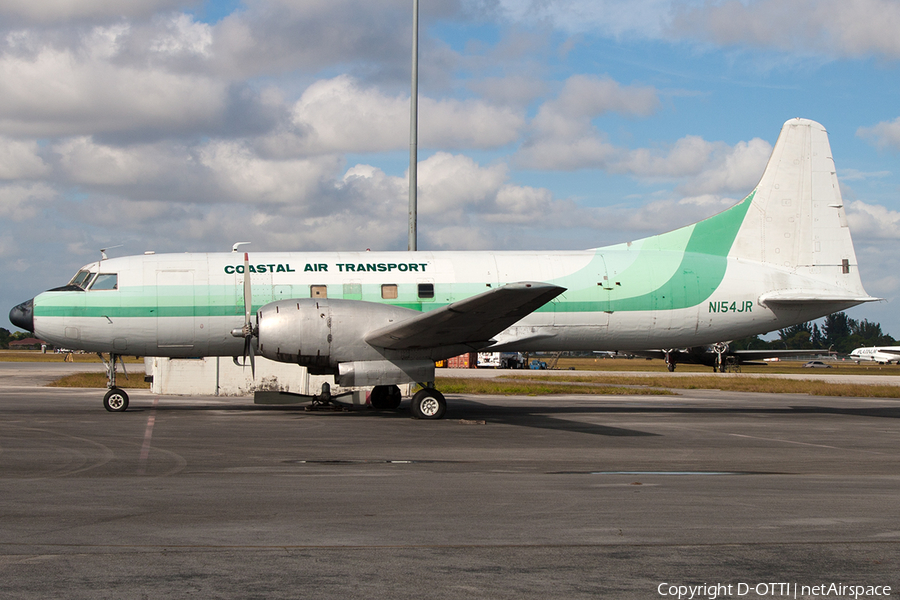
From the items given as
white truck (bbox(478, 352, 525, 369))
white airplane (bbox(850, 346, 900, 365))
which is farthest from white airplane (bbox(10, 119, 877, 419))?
white airplane (bbox(850, 346, 900, 365))

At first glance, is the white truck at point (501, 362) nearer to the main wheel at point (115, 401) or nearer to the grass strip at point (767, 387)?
the grass strip at point (767, 387)

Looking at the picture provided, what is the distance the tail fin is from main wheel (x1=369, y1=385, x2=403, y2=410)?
10.2 m

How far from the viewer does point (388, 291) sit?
1917cm

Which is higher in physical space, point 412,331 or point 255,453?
point 412,331

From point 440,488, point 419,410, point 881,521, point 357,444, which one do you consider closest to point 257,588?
point 440,488

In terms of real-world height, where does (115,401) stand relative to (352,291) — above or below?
below

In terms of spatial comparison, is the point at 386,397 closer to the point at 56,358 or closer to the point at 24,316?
the point at 24,316

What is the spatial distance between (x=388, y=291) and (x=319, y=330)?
3.02 m

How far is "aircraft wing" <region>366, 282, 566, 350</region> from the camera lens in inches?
598

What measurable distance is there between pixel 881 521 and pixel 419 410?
11.9 m

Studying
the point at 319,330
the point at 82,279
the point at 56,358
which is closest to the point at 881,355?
the point at 319,330

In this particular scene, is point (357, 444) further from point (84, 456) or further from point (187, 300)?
point (187, 300)

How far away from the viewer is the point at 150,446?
12.7 metres

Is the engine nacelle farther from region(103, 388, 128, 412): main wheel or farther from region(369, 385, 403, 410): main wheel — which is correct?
region(103, 388, 128, 412): main wheel
